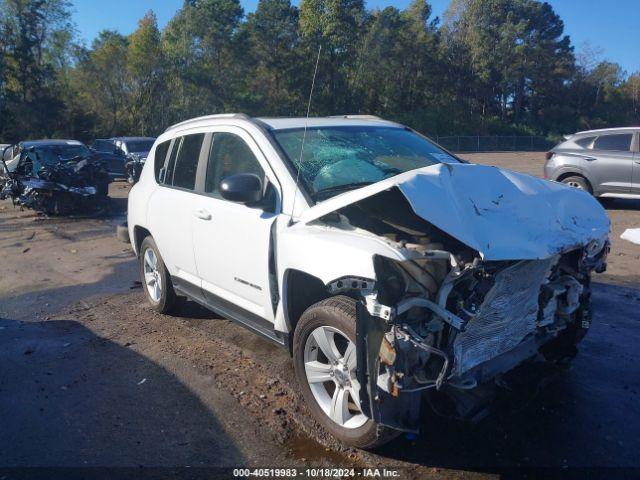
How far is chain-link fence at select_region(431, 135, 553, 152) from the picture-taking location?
53469 millimetres

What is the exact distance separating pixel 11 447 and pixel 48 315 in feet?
9.69

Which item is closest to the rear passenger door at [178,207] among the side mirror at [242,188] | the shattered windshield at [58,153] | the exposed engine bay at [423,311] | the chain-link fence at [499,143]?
the side mirror at [242,188]

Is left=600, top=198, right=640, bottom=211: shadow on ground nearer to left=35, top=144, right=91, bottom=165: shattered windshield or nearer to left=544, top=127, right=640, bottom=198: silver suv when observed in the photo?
left=544, top=127, right=640, bottom=198: silver suv

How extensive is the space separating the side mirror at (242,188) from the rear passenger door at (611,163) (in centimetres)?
1031

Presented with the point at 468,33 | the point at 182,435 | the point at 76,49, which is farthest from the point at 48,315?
the point at 468,33

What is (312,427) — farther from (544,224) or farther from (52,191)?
(52,191)

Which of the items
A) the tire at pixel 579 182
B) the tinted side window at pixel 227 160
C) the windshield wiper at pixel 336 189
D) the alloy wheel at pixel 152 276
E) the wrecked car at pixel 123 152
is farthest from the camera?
the wrecked car at pixel 123 152

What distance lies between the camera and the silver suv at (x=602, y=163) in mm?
11781

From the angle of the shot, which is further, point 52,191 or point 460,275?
point 52,191

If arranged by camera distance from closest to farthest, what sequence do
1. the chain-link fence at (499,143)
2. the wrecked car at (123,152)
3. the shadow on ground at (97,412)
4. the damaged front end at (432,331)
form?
the damaged front end at (432,331), the shadow on ground at (97,412), the wrecked car at (123,152), the chain-link fence at (499,143)

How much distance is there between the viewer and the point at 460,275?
293 cm

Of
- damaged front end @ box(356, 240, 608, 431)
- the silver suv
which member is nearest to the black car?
the silver suv

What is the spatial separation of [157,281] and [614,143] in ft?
34.0

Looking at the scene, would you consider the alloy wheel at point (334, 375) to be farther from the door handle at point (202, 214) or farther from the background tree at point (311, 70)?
the background tree at point (311, 70)
